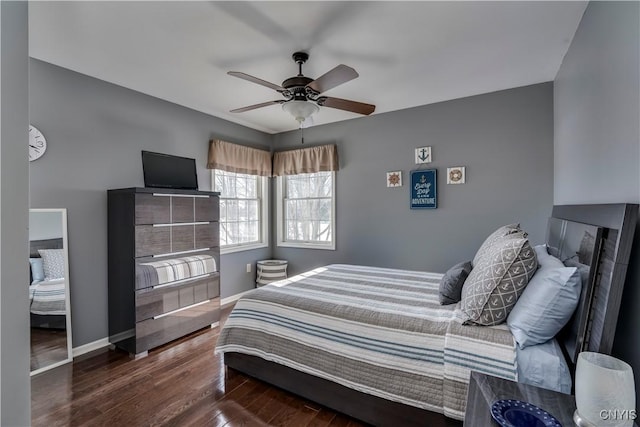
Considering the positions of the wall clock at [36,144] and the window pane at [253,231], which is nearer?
the wall clock at [36,144]

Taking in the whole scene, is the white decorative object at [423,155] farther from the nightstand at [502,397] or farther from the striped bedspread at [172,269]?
the nightstand at [502,397]

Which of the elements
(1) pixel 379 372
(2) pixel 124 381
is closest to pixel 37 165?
(2) pixel 124 381

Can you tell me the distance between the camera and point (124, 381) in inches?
92.5

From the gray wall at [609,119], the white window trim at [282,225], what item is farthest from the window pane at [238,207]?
the gray wall at [609,119]

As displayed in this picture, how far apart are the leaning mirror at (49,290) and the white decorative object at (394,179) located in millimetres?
3403

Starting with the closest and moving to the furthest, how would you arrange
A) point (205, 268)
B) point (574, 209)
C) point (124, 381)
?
point (574, 209) → point (124, 381) → point (205, 268)

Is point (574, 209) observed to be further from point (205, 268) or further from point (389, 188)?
point (205, 268)

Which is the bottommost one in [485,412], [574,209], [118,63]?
[485,412]

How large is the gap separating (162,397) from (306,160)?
328 centimetres

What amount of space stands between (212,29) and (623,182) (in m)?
2.51

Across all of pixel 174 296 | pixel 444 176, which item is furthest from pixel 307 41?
pixel 174 296

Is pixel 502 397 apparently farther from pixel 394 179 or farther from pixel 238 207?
pixel 238 207

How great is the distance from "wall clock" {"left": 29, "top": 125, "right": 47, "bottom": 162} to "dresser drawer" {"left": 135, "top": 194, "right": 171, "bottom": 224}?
784 mm

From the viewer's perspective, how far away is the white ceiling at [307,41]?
194 cm
